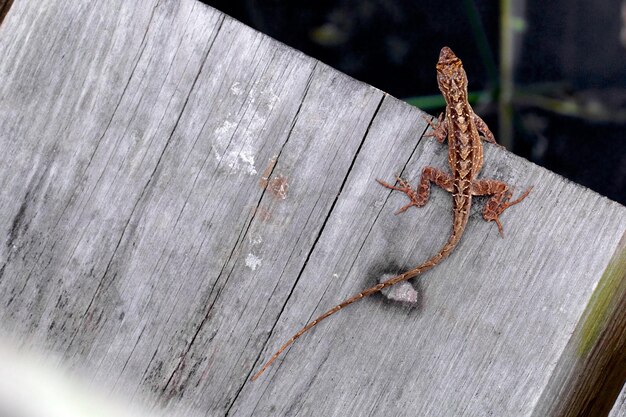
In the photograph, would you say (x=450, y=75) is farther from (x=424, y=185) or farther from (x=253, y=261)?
(x=253, y=261)

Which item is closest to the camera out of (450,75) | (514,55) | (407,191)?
(407,191)

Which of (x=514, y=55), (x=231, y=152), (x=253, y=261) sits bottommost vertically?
(x=253, y=261)

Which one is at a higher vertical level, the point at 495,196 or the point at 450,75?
the point at 450,75

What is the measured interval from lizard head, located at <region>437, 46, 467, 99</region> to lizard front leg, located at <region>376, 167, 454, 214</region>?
962mm

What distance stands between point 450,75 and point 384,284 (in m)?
1.47

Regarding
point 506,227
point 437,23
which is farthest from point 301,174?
point 437,23

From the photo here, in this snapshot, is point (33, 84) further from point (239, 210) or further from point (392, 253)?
point (392, 253)

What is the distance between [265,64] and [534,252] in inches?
51.9

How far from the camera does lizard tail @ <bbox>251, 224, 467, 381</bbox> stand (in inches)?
97.9

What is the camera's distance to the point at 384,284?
2521 millimetres

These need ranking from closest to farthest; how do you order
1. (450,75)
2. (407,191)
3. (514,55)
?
(407,191) < (450,75) < (514,55)

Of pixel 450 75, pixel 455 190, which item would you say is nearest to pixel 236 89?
pixel 455 190

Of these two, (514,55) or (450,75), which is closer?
(450,75)

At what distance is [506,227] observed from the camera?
254 centimetres
